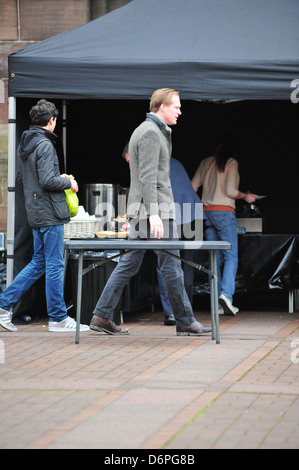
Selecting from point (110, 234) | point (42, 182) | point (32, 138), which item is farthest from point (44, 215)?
point (110, 234)

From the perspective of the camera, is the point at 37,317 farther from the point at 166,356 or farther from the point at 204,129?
the point at 204,129

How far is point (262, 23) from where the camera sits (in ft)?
29.6

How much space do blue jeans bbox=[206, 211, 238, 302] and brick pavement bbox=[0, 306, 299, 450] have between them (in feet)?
3.88

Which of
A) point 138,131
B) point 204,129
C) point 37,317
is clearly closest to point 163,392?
point 138,131

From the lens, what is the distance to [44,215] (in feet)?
26.6

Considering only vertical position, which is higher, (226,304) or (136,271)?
(136,271)

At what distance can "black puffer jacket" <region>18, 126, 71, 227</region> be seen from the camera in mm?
8062

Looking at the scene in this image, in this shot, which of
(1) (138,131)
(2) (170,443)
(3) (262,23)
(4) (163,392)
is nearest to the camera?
(2) (170,443)

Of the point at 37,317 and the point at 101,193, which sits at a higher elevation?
the point at 101,193

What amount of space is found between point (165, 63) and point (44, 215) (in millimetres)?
1848

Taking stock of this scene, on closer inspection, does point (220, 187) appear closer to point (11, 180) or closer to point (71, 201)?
point (71, 201)

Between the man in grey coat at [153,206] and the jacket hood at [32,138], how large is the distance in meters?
1.16

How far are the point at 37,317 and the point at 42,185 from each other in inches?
66.1

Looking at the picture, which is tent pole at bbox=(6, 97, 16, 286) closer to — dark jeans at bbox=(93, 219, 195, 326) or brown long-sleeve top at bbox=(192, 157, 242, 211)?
dark jeans at bbox=(93, 219, 195, 326)
